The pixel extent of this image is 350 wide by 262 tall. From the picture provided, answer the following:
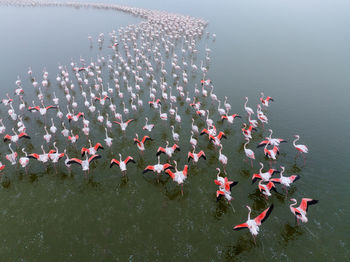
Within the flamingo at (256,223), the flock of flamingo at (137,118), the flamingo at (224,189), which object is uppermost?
the flamingo at (256,223)

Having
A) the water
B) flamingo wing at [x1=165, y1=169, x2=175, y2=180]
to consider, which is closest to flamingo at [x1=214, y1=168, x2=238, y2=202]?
the water

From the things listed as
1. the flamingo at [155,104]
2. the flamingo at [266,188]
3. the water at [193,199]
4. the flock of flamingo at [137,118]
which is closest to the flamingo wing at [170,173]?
the flock of flamingo at [137,118]

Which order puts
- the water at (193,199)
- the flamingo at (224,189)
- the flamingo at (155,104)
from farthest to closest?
the flamingo at (155,104) → the flamingo at (224,189) → the water at (193,199)

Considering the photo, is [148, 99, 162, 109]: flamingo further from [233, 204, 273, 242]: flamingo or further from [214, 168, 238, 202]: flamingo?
[233, 204, 273, 242]: flamingo

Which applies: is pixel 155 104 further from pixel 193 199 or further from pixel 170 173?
pixel 193 199

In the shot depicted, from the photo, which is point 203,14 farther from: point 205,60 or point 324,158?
point 324,158

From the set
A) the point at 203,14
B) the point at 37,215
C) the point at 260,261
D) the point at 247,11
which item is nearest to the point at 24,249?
the point at 37,215

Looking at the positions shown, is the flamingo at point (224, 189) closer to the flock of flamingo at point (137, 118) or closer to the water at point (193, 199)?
the flock of flamingo at point (137, 118)

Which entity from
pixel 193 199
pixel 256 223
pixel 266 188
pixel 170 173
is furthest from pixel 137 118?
pixel 256 223

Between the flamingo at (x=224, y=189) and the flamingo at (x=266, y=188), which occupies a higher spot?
the flamingo at (x=266, y=188)
